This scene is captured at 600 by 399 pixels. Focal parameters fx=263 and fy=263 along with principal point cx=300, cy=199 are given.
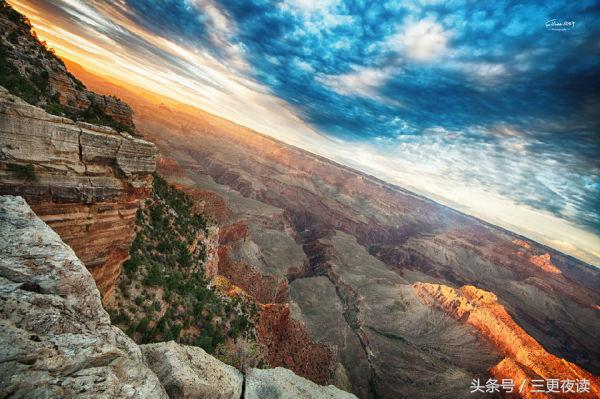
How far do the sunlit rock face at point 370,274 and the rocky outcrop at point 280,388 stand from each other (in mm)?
18664

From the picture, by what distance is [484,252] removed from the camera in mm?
129250

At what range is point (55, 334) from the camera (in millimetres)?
4492

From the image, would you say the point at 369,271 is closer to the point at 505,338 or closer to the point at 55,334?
the point at 505,338

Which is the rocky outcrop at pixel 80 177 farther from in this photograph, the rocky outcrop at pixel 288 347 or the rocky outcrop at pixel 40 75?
the rocky outcrop at pixel 288 347

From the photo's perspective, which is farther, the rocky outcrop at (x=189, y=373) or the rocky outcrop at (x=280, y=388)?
the rocky outcrop at (x=280, y=388)

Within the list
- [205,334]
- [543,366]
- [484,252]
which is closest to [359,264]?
[543,366]

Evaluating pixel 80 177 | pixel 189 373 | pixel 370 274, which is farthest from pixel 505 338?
pixel 80 177

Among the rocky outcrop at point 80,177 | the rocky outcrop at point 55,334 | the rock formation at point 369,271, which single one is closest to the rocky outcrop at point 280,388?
the rocky outcrop at point 55,334

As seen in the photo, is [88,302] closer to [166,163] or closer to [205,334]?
[205,334]

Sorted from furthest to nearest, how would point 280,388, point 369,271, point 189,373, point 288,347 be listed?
1. point 369,271
2. point 288,347
3. point 280,388
4. point 189,373

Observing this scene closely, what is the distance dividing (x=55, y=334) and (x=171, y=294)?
14986 millimetres

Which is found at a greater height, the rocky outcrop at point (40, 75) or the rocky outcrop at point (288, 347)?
the rocky outcrop at point (40, 75)

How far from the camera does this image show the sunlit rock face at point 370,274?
43594 mm

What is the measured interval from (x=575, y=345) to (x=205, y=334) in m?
126
